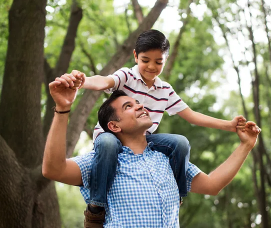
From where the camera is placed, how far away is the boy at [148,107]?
2.54 metres

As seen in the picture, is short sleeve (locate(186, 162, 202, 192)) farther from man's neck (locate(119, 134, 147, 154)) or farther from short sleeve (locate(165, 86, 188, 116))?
short sleeve (locate(165, 86, 188, 116))

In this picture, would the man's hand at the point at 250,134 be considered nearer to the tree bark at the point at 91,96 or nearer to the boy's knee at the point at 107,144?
the boy's knee at the point at 107,144

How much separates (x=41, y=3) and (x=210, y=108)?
1029 centimetres

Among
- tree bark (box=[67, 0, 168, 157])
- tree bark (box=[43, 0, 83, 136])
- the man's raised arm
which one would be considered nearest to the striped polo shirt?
the man's raised arm

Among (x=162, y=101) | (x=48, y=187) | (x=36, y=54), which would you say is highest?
(x=36, y=54)

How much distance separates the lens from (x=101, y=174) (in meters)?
2.52

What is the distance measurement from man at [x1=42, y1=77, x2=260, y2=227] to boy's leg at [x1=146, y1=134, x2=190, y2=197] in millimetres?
74

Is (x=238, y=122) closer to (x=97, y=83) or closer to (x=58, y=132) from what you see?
(x=97, y=83)

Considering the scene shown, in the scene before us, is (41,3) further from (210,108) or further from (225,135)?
(225,135)

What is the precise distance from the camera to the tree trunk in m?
5.08

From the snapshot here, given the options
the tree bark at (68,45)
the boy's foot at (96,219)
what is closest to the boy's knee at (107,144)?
the boy's foot at (96,219)

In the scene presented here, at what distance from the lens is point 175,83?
1526cm

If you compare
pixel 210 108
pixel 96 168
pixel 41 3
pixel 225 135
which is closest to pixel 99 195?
pixel 96 168

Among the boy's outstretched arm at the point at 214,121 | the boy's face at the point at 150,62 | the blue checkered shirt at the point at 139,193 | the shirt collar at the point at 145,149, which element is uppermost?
the boy's face at the point at 150,62
